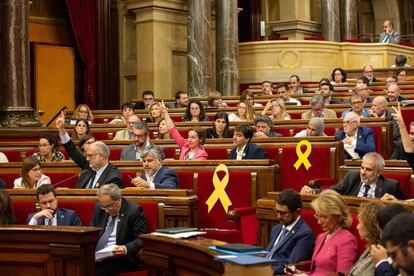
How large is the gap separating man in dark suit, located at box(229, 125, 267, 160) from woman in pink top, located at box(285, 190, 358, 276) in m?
2.61

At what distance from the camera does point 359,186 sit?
570cm

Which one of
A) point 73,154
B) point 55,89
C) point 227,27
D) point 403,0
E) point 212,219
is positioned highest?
point 403,0

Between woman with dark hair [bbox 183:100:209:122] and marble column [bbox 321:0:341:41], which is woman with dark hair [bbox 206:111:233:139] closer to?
woman with dark hair [bbox 183:100:209:122]

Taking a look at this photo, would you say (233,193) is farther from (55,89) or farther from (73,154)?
(55,89)

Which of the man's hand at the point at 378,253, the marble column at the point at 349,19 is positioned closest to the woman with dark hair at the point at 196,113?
the man's hand at the point at 378,253

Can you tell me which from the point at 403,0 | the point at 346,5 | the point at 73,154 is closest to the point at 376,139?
the point at 73,154

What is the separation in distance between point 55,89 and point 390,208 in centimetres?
1145

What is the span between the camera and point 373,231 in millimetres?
3828

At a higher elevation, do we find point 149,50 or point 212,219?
point 149,50

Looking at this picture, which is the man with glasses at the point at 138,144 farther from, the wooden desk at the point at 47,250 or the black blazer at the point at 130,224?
the wooden desk at the point at 47,250

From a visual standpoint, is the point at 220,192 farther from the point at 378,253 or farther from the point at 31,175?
the point at 378,253

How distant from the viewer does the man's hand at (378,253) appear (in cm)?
366

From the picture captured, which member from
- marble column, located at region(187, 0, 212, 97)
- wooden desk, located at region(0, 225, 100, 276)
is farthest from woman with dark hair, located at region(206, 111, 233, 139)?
marble column, located at region(187, 0, 212, 97)

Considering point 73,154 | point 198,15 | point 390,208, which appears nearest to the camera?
point 390,208
